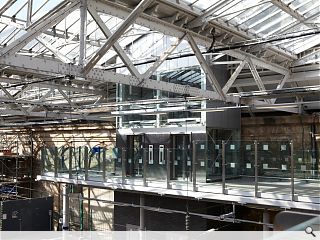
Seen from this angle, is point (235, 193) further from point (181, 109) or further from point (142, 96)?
point (142, 96)

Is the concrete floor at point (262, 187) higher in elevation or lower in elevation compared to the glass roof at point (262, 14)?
lower

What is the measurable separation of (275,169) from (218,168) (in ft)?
4.24

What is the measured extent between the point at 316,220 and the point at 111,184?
388 inches

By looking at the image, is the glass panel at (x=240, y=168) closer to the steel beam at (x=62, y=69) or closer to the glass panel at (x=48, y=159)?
the steel beam at (x=62, y=69)

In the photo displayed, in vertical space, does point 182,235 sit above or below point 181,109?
below

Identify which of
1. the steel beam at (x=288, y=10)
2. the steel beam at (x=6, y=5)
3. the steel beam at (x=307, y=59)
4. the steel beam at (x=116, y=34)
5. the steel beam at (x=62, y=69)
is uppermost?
the steel beam at (x=6, y=5)

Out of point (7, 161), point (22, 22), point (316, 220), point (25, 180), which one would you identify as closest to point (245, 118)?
point (22, 22)

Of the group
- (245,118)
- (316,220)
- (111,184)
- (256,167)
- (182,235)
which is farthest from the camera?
(245,118)

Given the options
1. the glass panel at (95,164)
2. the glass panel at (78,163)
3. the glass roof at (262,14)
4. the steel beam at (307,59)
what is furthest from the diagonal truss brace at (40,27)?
the steel beam at (307,59)

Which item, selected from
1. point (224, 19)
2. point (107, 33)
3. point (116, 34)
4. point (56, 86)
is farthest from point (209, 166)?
point (56, 86)

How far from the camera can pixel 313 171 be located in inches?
316

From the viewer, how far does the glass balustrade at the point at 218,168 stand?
8062 millimetres

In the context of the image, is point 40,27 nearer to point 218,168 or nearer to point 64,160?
point 218,168

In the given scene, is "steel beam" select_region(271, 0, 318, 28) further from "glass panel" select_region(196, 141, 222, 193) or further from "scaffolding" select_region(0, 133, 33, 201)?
"scaffolding" select_region(0, 133, 33, 201)
